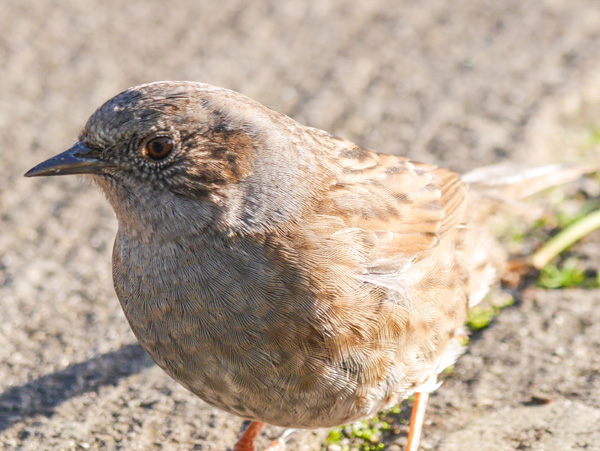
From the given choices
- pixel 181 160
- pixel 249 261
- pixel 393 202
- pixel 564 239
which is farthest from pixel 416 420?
pixel 564 239

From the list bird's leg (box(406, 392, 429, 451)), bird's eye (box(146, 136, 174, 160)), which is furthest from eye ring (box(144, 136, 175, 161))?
bird's leg (box(406, 392, 429, 451))

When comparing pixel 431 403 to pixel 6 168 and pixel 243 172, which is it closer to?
pixel 243 172

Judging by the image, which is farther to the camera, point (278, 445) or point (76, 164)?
point (278, 445)

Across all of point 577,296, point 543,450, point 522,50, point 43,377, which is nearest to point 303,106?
point 522,50

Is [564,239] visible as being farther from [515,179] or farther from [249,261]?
[249,261]

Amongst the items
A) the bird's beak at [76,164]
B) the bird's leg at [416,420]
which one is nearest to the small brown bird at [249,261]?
the bird's beak at [76,164]

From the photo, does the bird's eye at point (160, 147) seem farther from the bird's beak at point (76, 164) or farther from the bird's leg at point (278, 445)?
the bird's leg at point (278, 445)

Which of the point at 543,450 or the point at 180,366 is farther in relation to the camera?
the point at 543,450
